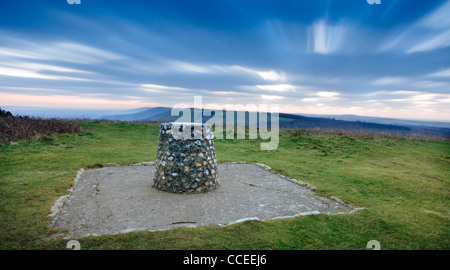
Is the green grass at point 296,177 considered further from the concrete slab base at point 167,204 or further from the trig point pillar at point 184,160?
the trig point pillar at point 184,160

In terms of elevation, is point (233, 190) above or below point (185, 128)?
below

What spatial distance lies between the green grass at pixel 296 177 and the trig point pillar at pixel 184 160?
101 inches

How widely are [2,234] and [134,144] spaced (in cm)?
1239

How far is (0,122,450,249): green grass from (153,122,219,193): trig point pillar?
2572 mm

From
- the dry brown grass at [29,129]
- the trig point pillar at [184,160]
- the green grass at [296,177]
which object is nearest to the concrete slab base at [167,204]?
the trig point pillar at [184,160]

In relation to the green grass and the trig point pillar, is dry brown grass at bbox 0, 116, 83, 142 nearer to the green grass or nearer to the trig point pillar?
the green grass

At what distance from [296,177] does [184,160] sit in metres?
4.81

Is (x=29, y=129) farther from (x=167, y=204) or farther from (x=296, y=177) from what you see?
(x=296, y=177)

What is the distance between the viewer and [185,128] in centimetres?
762

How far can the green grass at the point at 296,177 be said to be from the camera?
181 inches

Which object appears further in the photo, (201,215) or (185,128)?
(185,128)

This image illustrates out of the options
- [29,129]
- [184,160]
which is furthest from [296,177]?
[29,129]
